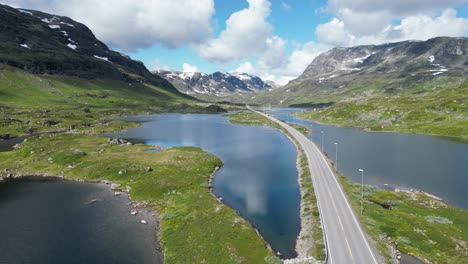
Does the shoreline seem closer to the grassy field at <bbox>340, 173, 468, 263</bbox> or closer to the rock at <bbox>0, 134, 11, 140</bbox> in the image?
the grassy field at <bbox>340, 173, 468, 263</bbox>

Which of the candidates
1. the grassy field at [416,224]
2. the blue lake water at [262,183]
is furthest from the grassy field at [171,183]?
the grassy field at [416,224]

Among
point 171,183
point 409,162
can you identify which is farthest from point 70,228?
point 409,162

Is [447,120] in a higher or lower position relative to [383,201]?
higher

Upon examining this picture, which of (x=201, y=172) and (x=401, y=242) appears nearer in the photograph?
(x=401, y=242)

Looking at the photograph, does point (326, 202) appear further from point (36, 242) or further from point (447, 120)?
point (447, 120)

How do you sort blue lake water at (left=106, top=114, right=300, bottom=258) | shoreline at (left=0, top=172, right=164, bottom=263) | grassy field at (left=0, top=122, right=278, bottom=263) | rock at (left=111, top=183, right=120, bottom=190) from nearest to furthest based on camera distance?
grassy field at (left=0, top=122, right=278, bottom=263) < shoreline at (left=0, top=172, right=164, bottom=263) < blue lake water at (left=106, top=114, right=300, bottom=258) < rock at (left=111, top=183, right=120, bottom=190)

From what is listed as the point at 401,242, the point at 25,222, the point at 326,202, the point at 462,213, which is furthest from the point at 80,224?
the point at 462,213

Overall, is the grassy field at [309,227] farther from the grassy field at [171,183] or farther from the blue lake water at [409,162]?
the blue lake water at [409,162]

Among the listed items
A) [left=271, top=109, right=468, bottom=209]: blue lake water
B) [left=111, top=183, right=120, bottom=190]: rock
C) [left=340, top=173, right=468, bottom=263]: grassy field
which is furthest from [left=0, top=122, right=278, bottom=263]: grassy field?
[left=271, top=109, right=468, bottom=209]: blue lake water
